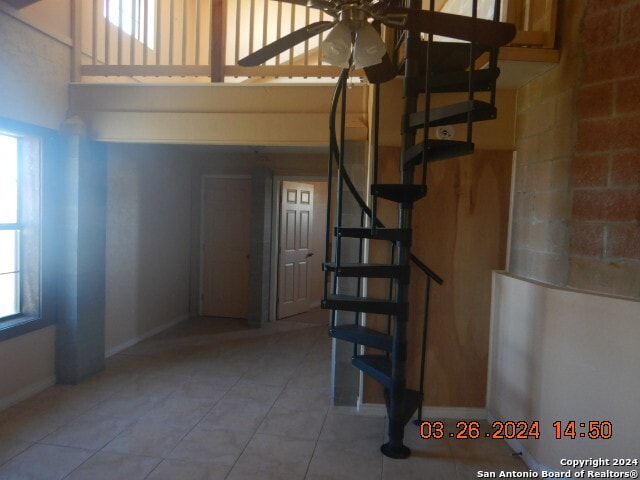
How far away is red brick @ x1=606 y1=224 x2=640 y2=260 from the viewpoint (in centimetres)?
200

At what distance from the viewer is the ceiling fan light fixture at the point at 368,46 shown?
5.73ft

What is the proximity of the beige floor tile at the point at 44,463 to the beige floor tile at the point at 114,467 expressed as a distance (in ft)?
0.19

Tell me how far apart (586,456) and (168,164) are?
469cm

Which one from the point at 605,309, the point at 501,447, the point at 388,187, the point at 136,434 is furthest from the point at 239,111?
the point at 501,447

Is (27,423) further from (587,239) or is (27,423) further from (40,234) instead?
(587,239)

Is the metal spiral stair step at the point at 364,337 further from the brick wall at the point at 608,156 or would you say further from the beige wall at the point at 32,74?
the beige wall at the point at 32,74

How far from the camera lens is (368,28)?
173 cm

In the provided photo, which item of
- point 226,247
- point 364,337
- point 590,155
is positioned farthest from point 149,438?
point 226,247

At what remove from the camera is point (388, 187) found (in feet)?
7.94

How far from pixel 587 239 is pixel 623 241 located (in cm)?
18

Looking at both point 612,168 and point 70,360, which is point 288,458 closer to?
point 70,360

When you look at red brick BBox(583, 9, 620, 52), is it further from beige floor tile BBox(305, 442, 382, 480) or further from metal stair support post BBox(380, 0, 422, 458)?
beige floor tile BBox(305, 442, 382, 480)

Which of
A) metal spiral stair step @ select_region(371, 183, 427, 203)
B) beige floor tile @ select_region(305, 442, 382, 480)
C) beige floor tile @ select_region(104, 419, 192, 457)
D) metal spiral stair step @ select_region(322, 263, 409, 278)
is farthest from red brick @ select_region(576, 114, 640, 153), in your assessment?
beige floor tile @ select_region(104, 419, 192, 457)

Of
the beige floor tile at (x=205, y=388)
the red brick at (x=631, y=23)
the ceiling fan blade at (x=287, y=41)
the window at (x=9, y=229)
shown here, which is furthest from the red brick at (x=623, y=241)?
the window at (x=9, y=229)
